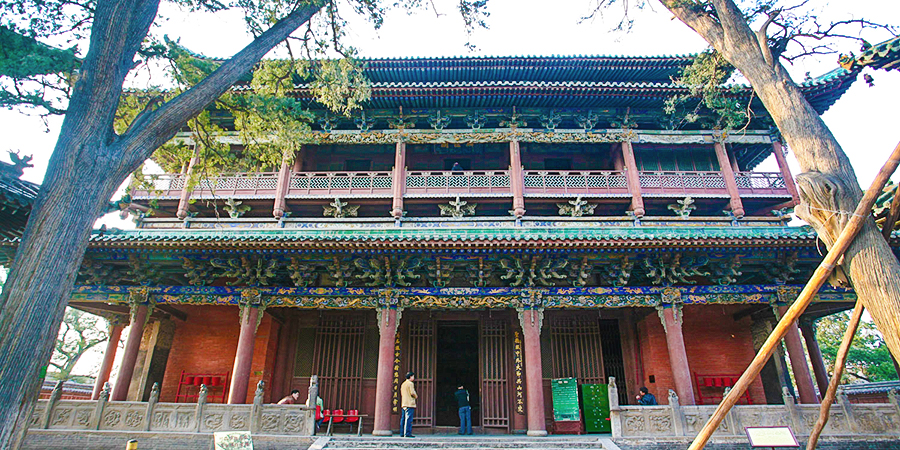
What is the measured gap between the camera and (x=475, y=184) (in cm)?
1301

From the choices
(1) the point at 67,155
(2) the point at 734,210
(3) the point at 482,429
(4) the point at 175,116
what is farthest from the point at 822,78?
(1) the point at 67,155

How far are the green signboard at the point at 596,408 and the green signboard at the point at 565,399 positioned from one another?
0.86 ft

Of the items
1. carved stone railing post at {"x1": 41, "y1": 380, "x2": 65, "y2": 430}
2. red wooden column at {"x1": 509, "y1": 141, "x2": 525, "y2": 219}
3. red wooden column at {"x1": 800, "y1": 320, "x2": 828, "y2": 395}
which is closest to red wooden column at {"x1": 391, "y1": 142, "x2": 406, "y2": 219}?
red wooden column at {"x1": 509, "y1": 141, "x2": 525, "y2": 219}

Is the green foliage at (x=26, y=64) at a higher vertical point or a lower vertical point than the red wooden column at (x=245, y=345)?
higher

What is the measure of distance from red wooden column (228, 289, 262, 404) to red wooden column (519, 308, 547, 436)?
5.32m

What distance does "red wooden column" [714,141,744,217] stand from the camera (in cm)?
1246

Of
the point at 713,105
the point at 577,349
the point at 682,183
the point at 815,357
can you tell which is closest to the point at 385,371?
the point at 577,349

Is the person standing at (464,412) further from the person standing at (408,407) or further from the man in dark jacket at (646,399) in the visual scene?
the man in dark jacket at (646,399)

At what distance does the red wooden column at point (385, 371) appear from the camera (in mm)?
8641

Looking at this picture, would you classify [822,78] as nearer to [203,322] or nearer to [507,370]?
[507,370]

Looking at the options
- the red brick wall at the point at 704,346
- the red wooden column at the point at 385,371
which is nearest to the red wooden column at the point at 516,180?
the red brick wall at the point at 704,346

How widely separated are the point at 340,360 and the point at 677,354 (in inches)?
283

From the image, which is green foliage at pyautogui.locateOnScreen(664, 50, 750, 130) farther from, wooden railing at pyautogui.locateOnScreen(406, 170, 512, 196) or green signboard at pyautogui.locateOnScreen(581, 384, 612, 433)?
green signboard at pyautogui.locateOnScreen(581, 384, 612, 433)

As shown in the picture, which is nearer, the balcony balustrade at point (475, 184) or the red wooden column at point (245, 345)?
the red wooden column at point (245, 345)
